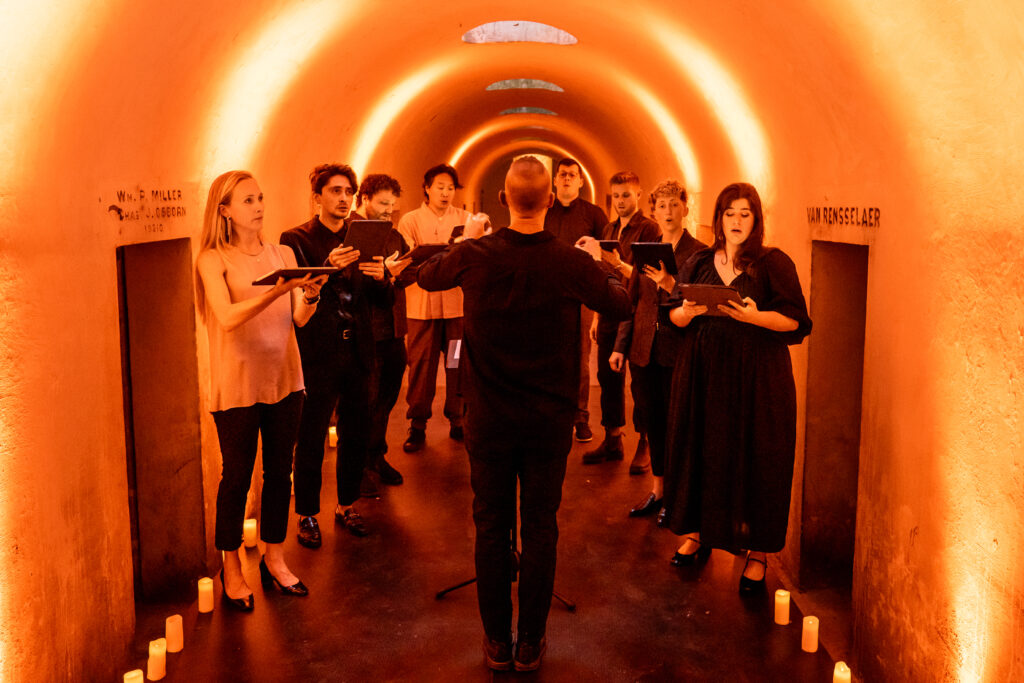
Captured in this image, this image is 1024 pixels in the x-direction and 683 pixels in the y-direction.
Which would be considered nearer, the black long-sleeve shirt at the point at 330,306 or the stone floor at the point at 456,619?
the stone floor at the point at 456,619

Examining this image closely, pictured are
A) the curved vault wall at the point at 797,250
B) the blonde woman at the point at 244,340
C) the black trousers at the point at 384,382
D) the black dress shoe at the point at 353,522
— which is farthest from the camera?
the black trousers at the point at 384,382

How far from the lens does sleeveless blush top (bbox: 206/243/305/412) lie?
4.61m

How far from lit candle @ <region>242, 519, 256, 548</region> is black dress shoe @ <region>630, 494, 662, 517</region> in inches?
95.9

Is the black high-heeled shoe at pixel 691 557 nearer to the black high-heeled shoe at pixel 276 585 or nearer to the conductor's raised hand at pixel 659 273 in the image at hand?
the conductor's raised hand at pixel 659 273

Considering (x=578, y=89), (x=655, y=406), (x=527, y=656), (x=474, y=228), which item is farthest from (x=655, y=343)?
(x=578, y=89)

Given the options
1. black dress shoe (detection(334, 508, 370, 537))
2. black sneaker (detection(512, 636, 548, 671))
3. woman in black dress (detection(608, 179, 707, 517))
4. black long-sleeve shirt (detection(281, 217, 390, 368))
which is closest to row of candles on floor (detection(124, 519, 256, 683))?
black dress shoe (detection(334, 508, 370, 537))

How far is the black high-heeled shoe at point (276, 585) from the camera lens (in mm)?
5230

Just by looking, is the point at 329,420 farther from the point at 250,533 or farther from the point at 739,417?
the point at 739,417

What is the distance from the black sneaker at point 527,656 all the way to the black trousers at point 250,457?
59.9 inches

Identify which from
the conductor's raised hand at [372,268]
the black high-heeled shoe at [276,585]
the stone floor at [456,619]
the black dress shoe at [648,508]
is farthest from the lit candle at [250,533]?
the black dress shoe at [648,508]

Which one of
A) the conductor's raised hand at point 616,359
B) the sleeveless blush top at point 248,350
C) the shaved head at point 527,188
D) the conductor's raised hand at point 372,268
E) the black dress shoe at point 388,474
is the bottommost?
the black dress shoe at point 388,474

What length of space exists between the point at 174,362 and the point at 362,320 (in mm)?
1054

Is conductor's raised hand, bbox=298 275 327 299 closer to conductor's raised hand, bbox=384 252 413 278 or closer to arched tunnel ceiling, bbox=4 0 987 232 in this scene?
conductor's raised hand, bbox=384 252 413 278

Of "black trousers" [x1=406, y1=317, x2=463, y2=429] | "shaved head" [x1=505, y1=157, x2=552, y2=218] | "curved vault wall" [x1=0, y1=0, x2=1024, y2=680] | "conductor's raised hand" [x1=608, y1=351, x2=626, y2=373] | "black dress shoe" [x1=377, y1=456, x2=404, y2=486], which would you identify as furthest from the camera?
"black trousers" [x1=406, y1=317, x2=463, y2=429]
